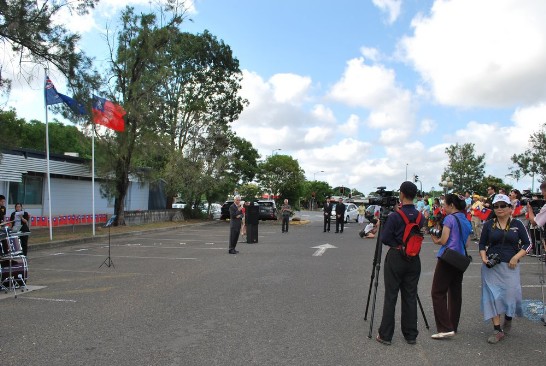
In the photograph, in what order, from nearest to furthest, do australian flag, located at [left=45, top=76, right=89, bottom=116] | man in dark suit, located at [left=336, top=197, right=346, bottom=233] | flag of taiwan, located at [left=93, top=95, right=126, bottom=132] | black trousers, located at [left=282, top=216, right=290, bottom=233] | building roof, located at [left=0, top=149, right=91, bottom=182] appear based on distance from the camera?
australian flag, located at [left=45, top=76, right=89, bottom=116]
flag of taiwan, located at [left=93, top=95, right=126, bottom=132]
building roof, located at [left=0, top=149, right=91, bottom=182]
man in dark suit, located at [left=336, top=197, right=346, bottom=233]
black trousers, located at [left=282, top=216, right=290, bottom=233]

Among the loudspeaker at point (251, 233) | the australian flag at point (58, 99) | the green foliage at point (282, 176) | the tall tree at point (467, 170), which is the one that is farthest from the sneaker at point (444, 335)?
the tall tree at point (467, 170)

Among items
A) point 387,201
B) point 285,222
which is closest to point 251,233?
point 285,222

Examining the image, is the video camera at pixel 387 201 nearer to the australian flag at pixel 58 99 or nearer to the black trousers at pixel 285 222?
the australian flag at pixel 58 99

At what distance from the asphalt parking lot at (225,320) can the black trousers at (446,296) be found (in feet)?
0.67

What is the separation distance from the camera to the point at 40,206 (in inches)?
936

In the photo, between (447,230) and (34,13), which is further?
(34,13)

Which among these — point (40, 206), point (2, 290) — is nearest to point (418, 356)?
point (2, 290)

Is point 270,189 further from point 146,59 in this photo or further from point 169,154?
point 146,59

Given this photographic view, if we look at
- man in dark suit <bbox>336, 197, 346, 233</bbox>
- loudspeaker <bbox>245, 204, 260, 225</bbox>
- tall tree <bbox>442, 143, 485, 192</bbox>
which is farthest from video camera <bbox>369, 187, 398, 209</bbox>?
tall tree <bbox>442, 143, 485, 192</bbox>

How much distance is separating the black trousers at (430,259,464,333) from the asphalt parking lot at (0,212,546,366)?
203 millimetres

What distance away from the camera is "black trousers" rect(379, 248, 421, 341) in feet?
17.6

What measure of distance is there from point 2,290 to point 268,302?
15.6 ft

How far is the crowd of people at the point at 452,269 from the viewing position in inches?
211

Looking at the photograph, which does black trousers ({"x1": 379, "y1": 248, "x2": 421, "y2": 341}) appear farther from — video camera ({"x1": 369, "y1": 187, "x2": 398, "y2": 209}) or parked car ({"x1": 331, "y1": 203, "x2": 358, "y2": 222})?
parked car ({"x1": 331, "y1": 203, "x2": 358, "y2": 222})
